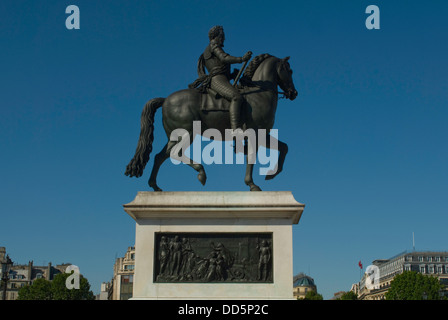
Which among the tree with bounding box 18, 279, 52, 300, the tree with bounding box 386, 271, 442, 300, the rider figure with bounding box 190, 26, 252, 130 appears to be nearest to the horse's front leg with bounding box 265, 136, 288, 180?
the rider figure with bounding box 190, 26, 252, 130

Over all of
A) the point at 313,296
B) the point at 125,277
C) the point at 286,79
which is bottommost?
the point at 286,79

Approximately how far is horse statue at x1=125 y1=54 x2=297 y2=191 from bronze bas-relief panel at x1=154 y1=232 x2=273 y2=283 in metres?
1.48

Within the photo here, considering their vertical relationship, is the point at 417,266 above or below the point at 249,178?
above

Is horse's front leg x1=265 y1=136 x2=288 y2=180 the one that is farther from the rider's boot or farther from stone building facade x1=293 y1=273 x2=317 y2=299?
stone building facade x1=293 y1=273 x2=317 y2=299

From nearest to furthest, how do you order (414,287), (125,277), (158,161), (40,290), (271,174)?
(271,174), (158,161), (414,287), (40,290), (125,277)

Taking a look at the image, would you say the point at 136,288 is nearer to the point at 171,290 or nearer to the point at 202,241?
the point at 171,290

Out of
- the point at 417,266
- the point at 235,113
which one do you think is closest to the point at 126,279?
the point at 417,266

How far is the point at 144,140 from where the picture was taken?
14141 mm

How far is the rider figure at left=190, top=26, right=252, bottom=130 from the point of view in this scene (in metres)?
13.7

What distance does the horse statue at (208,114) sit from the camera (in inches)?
549

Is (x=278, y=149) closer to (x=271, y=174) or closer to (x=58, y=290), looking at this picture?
(x=271, y=174)

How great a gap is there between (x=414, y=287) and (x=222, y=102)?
7201 cm
